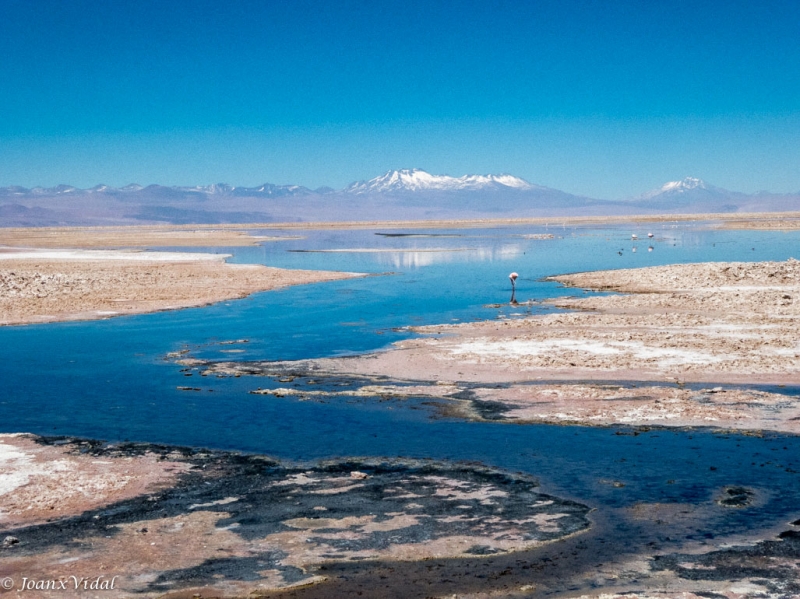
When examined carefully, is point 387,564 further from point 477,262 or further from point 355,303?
point 477,262

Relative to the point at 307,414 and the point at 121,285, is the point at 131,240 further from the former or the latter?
the point at 307,414

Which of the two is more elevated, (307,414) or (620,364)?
(620,364)

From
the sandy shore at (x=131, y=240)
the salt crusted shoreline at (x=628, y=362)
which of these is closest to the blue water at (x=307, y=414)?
the salt crusted shoreline at (x=628, y=362)

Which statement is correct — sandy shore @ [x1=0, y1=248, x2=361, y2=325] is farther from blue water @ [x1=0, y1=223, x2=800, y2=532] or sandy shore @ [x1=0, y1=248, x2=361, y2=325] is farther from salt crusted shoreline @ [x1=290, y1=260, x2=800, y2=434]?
salt crusted shoreline @ [x1=290, y1=260, x2=800, y2=434]

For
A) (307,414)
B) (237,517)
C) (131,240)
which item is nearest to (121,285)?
(307,414)

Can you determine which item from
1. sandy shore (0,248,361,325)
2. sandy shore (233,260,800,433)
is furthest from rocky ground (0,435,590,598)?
sandy shore (0,248,361,325)

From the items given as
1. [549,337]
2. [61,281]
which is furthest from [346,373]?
[61,281]
